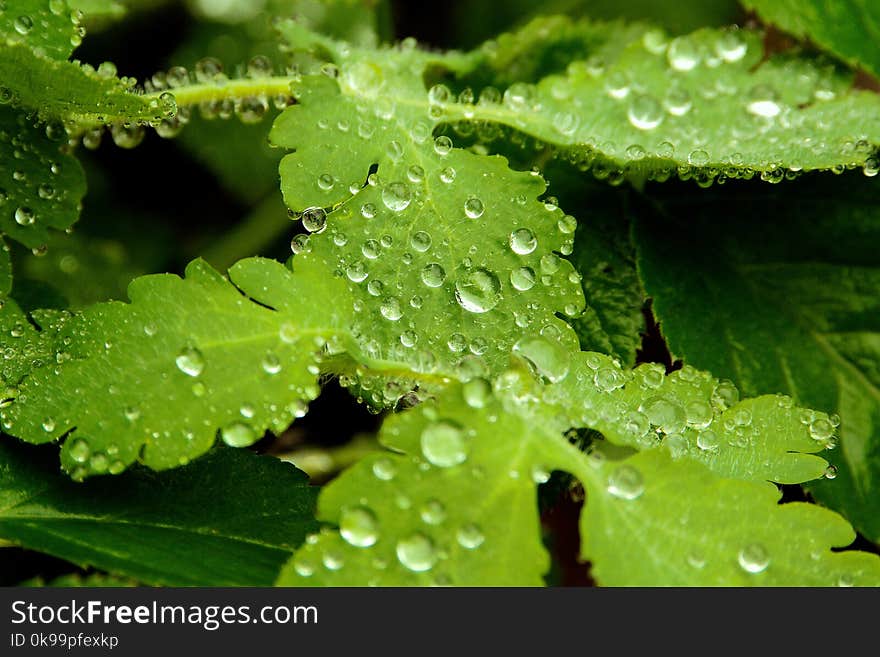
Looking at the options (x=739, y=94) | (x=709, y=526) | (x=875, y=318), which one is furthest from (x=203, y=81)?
(x=875, y=318)

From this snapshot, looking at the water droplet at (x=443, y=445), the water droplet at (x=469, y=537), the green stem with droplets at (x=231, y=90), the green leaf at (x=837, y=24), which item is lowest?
the water droplet at (x=469, y=537)

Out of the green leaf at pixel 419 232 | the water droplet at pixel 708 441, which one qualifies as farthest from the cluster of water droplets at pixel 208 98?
the water droplet at pixel 708 441

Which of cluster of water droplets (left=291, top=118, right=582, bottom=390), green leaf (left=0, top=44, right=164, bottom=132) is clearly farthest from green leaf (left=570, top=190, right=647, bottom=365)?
green leaf (left=0, top=44, right=164, bottom=132)

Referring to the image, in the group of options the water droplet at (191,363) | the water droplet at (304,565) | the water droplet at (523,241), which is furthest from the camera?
the water droplet at (523,241)

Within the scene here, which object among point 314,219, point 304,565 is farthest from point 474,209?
point 304,565

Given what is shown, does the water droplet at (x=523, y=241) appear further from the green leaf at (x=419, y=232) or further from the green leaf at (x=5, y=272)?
the green leaf at (x=5, y=272)
